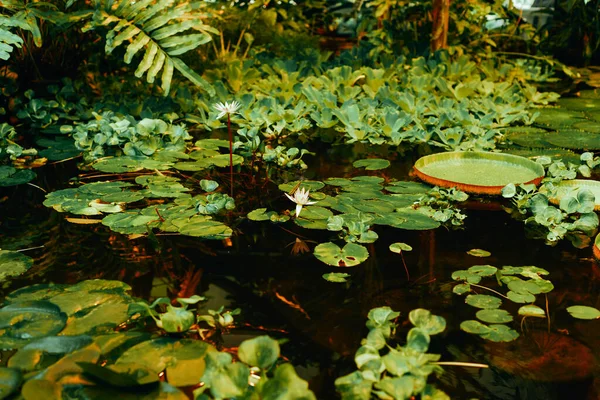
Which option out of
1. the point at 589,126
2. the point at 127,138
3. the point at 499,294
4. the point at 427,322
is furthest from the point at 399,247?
the point at 589,126

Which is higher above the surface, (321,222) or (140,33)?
(140,33)

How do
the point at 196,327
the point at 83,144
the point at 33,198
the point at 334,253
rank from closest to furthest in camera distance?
the point at 196,327
the point at 334,253
the point at 33,198
the point at 83,144

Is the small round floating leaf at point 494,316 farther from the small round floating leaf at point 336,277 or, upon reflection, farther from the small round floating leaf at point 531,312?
the small round floating leaf at point 336,277

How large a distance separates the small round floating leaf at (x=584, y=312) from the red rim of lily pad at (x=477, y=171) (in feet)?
2.42

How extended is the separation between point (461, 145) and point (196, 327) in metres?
1.86

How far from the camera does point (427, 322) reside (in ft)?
4.25

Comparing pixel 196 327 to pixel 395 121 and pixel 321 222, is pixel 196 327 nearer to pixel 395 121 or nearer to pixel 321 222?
pixel 321 222

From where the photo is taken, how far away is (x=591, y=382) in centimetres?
128

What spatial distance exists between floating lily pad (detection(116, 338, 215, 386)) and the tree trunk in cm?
358

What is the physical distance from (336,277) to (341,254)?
0.40 ft

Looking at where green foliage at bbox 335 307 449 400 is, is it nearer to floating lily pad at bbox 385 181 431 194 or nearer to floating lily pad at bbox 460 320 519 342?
floating lily pad at bbox 460 320 519 342

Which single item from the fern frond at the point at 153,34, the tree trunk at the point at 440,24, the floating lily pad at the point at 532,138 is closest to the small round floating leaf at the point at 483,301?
the floating lily pad at the point at 532,138

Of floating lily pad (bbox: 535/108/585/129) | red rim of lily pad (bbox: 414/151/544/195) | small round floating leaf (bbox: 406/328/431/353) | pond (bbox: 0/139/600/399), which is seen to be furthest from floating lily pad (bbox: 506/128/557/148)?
small round floating leaf (bbox: 406/328/431/353)

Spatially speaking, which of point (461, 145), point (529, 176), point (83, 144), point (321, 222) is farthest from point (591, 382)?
point (83, 144)
